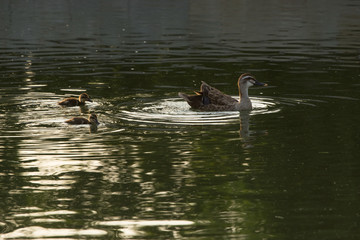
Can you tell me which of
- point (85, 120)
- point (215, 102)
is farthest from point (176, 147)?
point (215, 102)

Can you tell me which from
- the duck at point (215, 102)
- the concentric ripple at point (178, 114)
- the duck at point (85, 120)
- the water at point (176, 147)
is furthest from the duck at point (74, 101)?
the duck at point (215, 102)

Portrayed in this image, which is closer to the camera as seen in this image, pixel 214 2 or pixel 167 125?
pixel 167 125

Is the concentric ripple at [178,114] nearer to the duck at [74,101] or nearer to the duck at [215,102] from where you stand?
the duck at [215,102]

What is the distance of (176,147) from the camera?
15.8m

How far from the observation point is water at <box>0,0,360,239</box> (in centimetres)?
1098

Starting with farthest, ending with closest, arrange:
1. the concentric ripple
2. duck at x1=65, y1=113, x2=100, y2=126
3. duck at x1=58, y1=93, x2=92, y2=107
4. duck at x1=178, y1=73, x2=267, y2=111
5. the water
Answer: duck at x1=58, y1=93, x2=92, y2=107 → duck at x1=178, y1=73, x2=267, y2=111 → the concentric ripple → duck at x1=65, y1=113, x2=100, y2=126 → the water

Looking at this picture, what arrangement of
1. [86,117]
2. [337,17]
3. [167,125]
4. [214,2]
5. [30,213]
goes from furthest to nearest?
[214,2], [337,17], [86,117], [167,125], [30,213]

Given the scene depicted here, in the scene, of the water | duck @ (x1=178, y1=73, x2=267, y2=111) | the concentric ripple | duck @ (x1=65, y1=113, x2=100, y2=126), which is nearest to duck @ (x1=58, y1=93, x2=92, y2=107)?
the water

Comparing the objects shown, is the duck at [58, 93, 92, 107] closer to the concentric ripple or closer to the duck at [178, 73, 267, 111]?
the concentric ripple

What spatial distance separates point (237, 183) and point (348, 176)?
1.93 meters

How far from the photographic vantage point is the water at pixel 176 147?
36.0 feet

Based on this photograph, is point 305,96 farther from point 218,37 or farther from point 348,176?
point 218,37

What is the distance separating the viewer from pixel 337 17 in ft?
195

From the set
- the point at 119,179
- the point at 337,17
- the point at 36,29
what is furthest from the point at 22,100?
the point at 337,17
